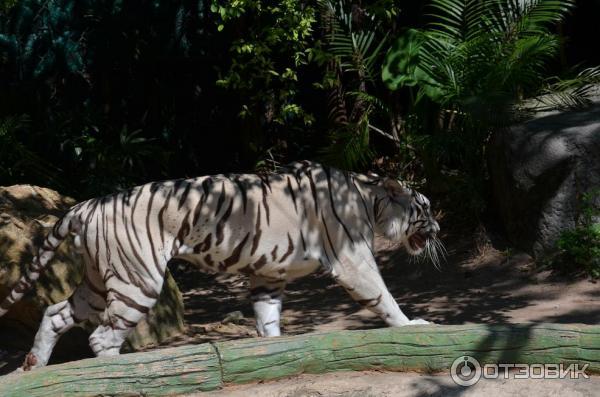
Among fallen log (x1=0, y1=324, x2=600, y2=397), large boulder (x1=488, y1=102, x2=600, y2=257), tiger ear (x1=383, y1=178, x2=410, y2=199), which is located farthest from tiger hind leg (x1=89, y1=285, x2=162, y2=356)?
large boulder (x1=488, y1=102, x2=600, y2=257)

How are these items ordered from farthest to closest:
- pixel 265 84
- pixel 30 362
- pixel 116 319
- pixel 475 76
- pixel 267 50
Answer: pixel 265 84
pixel 267 50
pixel 475 76
pixel 30 362
pixel 116 319

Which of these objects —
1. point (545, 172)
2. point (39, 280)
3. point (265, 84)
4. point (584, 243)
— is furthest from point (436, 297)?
point (265, 84)

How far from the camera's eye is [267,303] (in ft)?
21.4

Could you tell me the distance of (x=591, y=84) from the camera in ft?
32.5

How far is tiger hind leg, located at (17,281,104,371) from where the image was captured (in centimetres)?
614

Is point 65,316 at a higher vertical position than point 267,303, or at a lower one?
higher

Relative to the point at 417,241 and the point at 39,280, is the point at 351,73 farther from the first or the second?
the point at 39,280

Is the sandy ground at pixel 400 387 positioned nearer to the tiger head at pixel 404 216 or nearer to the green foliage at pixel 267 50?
the tiger head at pixel 404 216

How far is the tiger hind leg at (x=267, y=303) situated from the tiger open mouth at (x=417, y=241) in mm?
1101

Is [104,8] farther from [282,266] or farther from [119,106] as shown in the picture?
[282,266]

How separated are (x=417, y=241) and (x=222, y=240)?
1.63 m

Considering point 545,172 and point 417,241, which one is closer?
point 417,241

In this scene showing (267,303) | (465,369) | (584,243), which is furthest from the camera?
(584,243)

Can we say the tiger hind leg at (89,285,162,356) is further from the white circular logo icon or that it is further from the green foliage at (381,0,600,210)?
the green foliage at (381,0,600,210)
